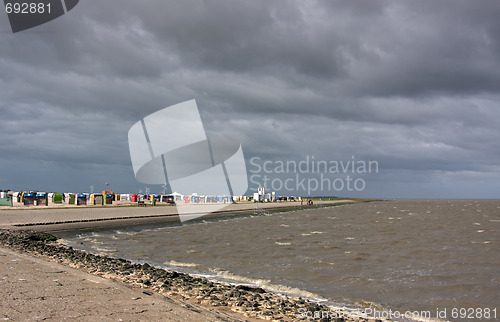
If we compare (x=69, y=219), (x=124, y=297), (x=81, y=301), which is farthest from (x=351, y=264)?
(x=69, y=219)

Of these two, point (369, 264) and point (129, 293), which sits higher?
point (129, 293)

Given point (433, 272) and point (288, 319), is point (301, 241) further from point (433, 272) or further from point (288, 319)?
point (288, 319)

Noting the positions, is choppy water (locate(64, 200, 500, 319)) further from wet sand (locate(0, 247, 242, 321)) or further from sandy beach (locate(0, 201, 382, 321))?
wet sand (locate(0, 247, 242, 321))

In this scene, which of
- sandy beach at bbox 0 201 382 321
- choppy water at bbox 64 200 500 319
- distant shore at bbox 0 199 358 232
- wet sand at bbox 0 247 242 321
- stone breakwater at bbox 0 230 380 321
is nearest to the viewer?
wet sand at bbox 0 247 242 321

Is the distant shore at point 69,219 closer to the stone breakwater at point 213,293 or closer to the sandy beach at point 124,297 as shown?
the stone breakwater at point 213,293

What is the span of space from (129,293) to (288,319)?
4.04 meters

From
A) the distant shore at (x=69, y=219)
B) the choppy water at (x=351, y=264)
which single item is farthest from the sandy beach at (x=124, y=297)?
the distant shore at (x=69, y=219)

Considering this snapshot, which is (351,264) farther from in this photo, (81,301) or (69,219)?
(69,219)

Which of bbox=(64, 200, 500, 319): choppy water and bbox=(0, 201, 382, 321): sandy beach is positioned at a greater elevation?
bbox=(0, 201, 382, 321): sandy beach

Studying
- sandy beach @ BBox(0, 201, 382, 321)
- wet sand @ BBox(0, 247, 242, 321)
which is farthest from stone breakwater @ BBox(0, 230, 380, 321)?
wet sand @ BBox(0, 247, 242, 321)

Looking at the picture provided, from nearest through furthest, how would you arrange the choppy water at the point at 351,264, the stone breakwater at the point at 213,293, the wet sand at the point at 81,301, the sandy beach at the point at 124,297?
1. the wet sand at the point at 81,301
2. the sandy beach at the point at 124,297
3. the stone breakwater at the point at 213,293
4. the choppy water at the point at 351,264

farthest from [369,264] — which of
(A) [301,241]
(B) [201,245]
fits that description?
(B) [201,245]

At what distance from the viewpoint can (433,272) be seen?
605 inches

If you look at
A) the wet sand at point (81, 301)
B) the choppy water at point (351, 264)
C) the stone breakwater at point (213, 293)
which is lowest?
the choppy water at point (351, 264)
